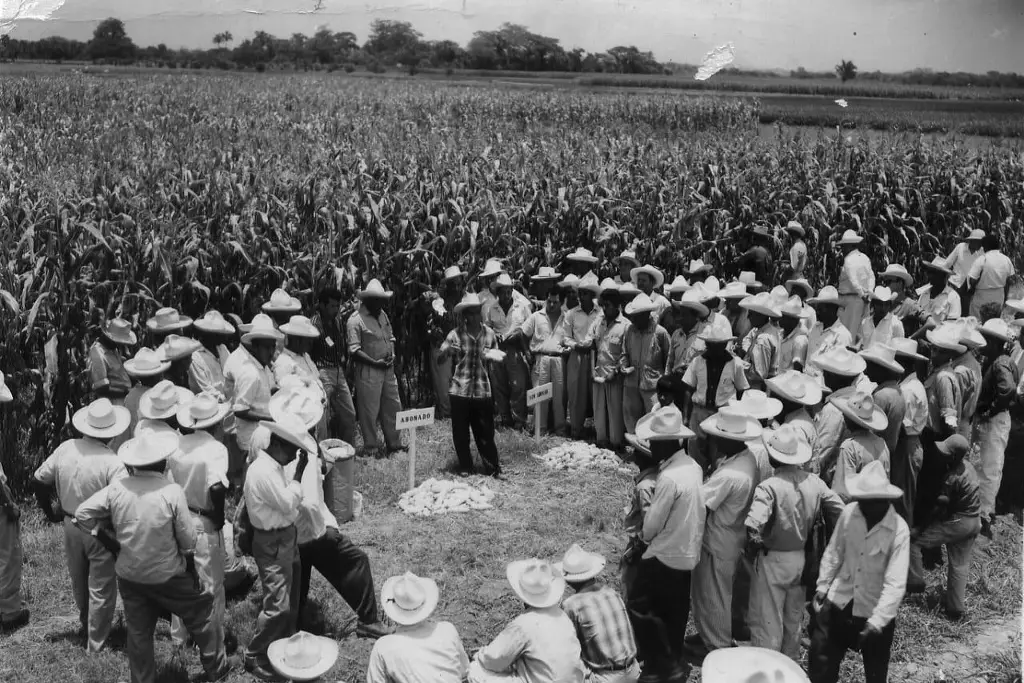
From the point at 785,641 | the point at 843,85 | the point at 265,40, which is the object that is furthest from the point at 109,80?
the point at 785,641

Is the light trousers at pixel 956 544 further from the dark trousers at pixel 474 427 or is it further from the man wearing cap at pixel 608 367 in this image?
the dark trousers at pixel 474 427

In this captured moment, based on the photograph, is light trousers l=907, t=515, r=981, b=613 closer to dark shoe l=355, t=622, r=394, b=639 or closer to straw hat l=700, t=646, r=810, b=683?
straw hat l=700, t=646, r=810, b=683

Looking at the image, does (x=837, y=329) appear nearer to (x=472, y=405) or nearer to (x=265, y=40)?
(x=472, y=405)

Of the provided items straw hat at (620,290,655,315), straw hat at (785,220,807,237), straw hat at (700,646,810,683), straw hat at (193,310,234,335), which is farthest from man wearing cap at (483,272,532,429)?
straw hat at (700,646,810,683)

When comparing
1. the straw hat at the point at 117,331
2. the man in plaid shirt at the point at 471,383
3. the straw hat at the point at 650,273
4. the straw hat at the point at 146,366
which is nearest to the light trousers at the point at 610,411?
the straw hat at the point at 650,273

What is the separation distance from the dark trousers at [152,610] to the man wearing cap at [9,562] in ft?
5.24

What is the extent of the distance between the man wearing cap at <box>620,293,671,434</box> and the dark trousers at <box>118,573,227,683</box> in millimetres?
5914

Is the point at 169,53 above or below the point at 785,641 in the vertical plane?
above

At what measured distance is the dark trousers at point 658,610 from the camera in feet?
21.9

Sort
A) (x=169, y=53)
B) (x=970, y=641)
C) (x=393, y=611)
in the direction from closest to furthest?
(x=393, y=611) < (x=970, y=641) < (x=169, y=53)

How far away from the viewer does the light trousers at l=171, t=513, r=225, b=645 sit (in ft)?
22.0

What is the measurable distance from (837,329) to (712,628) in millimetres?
3948

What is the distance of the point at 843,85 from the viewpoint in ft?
104

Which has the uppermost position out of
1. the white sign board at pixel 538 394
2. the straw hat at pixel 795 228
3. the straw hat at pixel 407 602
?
the straw hat at pixel 795 228
